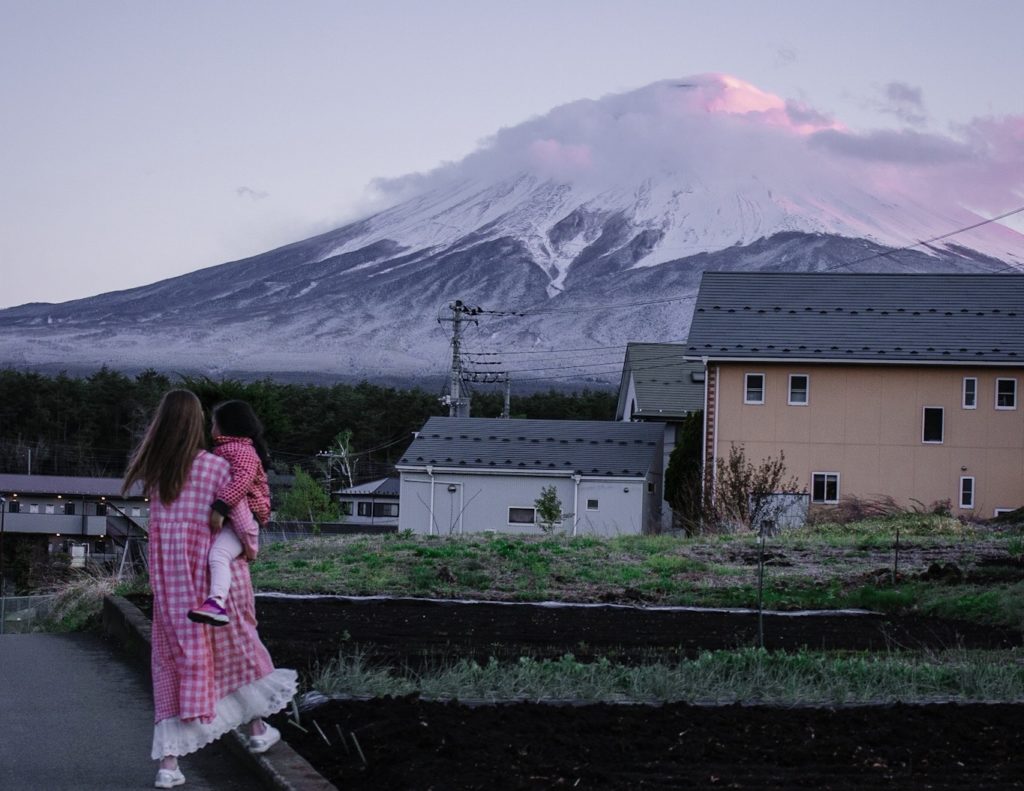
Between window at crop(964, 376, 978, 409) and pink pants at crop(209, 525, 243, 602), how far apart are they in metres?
29.9

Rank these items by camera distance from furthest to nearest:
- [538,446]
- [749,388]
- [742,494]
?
[538,446]
[749,388]
[742,494]

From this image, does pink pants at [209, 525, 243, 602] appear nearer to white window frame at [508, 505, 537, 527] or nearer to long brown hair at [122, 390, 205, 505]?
long brown hair at [122, 390, 205, 505]

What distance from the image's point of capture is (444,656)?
862 centimetres

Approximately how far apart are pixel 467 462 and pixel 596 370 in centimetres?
9697

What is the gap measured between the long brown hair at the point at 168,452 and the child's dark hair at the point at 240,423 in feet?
0.68

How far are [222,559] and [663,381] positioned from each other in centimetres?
4108

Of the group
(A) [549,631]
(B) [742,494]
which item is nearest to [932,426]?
(B) [742,494]

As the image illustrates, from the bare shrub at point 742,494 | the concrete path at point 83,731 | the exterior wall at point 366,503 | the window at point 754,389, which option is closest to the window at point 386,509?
the exterior wall at point 366,503

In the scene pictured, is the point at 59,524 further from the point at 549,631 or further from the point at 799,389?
the point at 549,631

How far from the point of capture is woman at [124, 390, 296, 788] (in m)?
5.91

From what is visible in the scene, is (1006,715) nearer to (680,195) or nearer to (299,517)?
(299,517)

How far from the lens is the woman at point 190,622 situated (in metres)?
5.91

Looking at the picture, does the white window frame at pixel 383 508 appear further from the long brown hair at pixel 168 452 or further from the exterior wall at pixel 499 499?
the long brown hair at pixel 168 452

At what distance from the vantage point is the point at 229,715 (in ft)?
19.9
